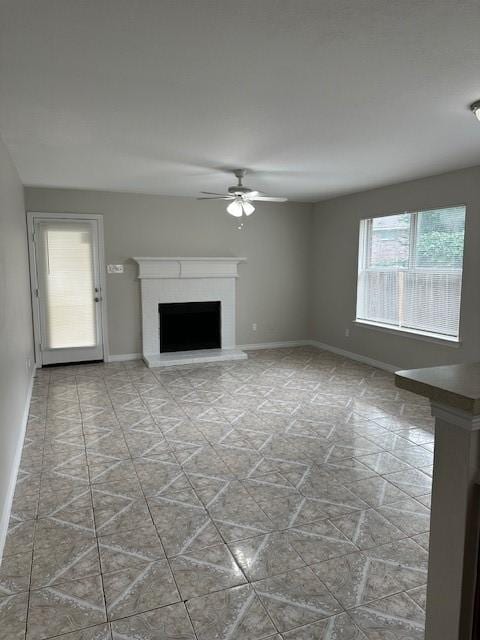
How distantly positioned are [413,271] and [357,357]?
1.62 meters

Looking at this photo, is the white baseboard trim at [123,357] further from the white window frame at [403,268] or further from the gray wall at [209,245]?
the white window frame at [403,268]

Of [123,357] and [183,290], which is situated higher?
[183,290]

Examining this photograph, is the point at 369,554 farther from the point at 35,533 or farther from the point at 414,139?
the point at 414,139

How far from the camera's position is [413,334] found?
17.4 feet

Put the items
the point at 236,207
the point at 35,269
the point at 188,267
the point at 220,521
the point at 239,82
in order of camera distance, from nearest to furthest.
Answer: the point at 239,82 → the point at 220,521 → the point at 236,207 → the point at 35,269 → the point at 188,267

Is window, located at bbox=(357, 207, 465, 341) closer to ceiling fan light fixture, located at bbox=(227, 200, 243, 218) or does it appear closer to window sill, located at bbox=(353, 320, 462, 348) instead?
window sill, located at bbox=(353, 320, 462, 348)

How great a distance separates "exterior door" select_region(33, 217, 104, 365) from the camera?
19.2ft

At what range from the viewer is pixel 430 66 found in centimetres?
218

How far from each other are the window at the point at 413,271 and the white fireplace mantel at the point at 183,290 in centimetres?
195

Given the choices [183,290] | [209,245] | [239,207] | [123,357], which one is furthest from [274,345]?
[239,207]

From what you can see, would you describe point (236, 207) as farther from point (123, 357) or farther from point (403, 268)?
point (123, 357)

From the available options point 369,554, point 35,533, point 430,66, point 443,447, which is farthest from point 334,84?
point 35,533

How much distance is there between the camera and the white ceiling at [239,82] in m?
1.76

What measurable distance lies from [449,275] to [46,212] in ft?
16.4
